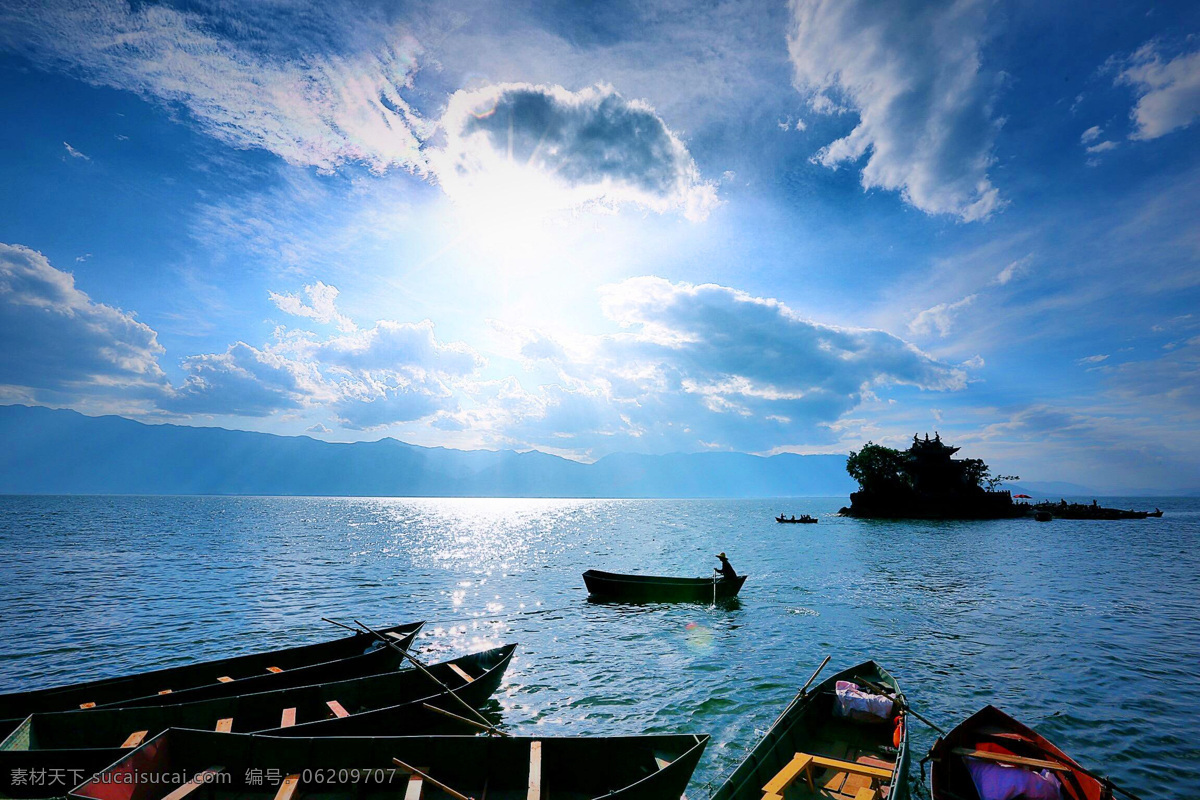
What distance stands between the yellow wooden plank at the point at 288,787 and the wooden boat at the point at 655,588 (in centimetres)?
2554

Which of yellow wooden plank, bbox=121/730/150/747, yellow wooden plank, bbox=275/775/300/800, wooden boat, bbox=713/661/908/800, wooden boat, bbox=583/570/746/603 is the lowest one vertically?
wooden boat, bbox=583/570/746/603

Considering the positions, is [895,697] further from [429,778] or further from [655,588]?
[655,588]

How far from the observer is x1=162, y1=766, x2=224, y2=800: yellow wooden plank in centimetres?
883

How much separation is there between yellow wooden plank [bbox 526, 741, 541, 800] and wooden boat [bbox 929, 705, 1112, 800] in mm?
7549

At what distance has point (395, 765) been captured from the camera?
10.0 meters

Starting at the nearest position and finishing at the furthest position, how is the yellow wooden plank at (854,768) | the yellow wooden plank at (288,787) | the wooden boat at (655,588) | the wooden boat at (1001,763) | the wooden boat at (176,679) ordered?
the yellow wooden plank at (288,787), the wooden boat at (1001,763), the yellow wooden plank at (854,768), the wooden boat at (176,679), the wooden boat at (655,588)

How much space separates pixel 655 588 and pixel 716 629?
6848 millimetres

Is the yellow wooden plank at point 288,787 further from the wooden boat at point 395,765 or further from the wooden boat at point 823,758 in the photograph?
the wooden boat at point 823,758

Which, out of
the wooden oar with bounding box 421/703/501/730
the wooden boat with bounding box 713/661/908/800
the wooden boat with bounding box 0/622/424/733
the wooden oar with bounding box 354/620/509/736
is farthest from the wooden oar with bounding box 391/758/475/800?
the wooden boat with bounding box 0/622/424/733

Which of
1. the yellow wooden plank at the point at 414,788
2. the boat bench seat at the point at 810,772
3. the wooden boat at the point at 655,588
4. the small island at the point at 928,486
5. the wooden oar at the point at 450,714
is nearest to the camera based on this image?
the yellow wooden plank at the point at 414,788

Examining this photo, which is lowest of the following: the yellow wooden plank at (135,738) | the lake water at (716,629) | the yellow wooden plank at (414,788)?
the lake water at (716,629)

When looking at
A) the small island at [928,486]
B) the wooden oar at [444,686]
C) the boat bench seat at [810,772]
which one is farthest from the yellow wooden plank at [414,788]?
the small island at [928,486]

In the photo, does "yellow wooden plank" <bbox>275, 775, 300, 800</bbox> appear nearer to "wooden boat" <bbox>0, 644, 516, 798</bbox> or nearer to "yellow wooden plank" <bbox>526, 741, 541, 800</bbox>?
"wooden boat" <bbox>0, 644, 516, 798</bbox>

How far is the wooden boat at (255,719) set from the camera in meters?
9.83
